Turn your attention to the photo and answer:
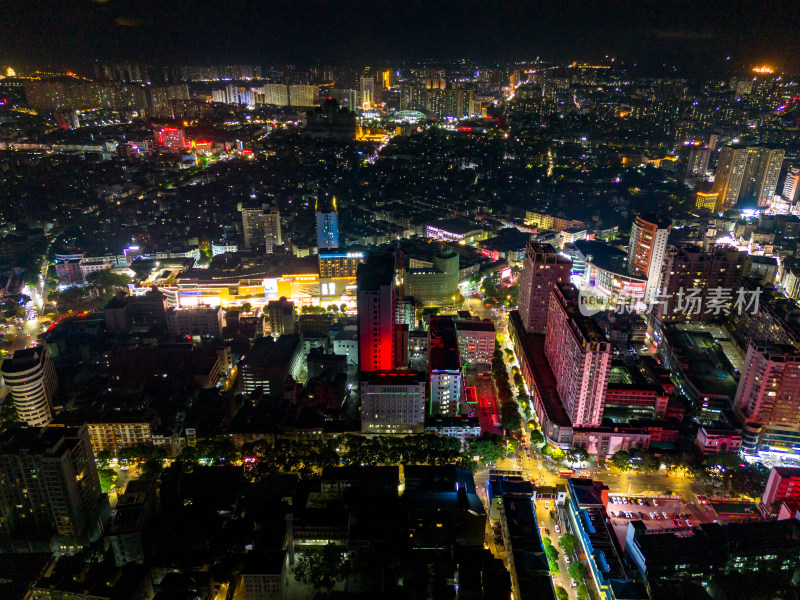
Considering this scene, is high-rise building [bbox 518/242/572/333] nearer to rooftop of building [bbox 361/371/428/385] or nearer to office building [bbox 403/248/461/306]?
office building [bbox 403/248/461/306]

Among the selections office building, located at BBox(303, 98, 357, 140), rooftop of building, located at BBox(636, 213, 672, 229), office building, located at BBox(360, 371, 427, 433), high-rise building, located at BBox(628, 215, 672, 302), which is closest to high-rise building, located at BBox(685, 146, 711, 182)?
rooftop of building, located at BBox(636, 213, 672, 229)

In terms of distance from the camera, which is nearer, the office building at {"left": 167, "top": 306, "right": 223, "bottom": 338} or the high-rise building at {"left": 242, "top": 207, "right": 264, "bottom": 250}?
the office building at {"left": 167, "top": 306, "right": 223, "bottom": 338}

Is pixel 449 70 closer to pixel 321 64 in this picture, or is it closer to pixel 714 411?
pixel 321 64

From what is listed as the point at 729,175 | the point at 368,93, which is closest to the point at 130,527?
the point at 729,175

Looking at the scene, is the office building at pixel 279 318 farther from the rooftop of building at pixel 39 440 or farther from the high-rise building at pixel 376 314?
the rooftop of building at pixel 39 440

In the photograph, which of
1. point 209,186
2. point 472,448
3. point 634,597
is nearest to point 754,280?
point 472,448

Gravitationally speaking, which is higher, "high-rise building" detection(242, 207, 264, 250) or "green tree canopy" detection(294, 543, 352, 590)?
"high-rise building" detection(242, 207, 264, 250)

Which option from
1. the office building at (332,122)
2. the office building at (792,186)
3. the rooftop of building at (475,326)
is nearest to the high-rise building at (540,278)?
the rooftop of building at (475,326)

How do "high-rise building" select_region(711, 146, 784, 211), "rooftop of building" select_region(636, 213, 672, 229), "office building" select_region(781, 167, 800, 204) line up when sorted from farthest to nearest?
"high-rise building" select_region(711, 146, 784, 211) < "office building" select_region(781, 167, 800, 204) < "rooftop of building" select_region(636, 213, 672, 229)
